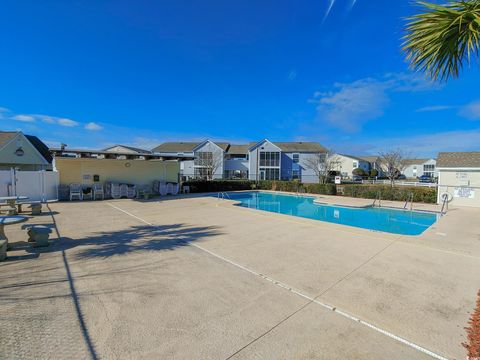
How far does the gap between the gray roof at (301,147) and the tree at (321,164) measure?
4.66ft

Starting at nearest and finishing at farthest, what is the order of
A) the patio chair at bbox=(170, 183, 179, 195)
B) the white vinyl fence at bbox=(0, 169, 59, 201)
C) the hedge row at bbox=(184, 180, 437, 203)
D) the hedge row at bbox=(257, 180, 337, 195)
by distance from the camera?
the white vinyl fence at bbox=(0, 169, 59, 201) < the hedge row at bbox=(184, 180, 437, 203) < the patio chair at bbox=(170, 183, 179, 195) < the hedge row at bbox=(257, 180, 337, 195)

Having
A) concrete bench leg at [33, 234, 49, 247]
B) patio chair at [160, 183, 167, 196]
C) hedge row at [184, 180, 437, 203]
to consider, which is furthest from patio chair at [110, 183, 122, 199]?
concrete bench leg at [33, 234, 49, 247]

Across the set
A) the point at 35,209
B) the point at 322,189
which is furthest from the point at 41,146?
the point at 322,189

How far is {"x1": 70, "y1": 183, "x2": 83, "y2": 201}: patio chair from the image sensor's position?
14.1 meters

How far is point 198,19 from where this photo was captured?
11.7m

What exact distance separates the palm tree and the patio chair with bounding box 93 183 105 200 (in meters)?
16.3

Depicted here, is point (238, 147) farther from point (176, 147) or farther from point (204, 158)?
point (176, 147)

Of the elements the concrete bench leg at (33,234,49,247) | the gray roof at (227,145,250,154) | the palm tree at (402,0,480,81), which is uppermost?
the gray roof at (227,145,250,154)

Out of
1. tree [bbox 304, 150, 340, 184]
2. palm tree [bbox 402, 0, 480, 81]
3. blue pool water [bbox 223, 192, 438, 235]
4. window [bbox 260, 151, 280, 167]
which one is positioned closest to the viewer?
palm tree [bbox 402, 0, 480, 81]

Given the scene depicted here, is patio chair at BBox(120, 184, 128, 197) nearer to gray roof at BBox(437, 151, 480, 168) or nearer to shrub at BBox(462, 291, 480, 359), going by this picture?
shrub at BBox(462, 291, 480, 359)

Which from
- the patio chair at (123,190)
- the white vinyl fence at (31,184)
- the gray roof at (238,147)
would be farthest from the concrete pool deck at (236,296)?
the gray roof at (238,147)

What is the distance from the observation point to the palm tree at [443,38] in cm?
→ 303

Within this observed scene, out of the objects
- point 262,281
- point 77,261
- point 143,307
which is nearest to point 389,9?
point 262,281

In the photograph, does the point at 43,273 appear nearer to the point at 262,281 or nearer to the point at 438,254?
the point at 262,281
